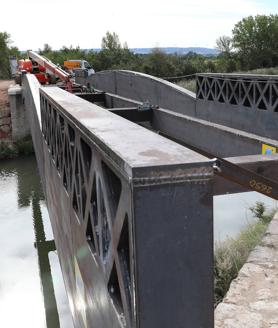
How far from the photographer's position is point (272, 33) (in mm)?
60406

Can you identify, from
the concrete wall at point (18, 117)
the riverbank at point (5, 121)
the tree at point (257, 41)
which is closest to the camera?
the concrete wall at point (18, 117)

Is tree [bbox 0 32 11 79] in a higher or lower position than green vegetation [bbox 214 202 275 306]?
higher

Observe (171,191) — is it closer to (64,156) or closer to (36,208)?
(64,156)

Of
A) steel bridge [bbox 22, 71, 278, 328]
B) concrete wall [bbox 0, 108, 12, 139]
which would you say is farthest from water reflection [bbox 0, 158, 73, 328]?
concrete wall [bbox 0, 108, 12, 139]

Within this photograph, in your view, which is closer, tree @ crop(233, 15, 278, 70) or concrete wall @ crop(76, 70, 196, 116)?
concrete wall @ crop(76, 70, 196, 116)

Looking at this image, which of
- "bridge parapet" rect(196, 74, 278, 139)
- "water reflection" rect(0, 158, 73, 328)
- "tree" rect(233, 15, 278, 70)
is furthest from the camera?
"tree" rect(233, 15, 278, 70)

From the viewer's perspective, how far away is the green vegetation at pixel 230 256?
635 centimetres

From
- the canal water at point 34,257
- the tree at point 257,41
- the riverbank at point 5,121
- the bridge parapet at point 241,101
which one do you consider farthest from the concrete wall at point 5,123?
the tree at point 257,41

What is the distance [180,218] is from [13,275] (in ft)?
42.0

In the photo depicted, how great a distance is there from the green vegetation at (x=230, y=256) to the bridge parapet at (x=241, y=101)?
204 inches

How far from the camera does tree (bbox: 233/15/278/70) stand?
58219mm

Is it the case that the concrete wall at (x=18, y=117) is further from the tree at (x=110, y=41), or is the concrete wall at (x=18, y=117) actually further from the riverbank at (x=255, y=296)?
the tree at (x=110, y=41)

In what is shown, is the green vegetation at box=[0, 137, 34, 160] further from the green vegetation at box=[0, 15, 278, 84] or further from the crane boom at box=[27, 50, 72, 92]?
the green vegetation at box=[0, 15, 278, 84]

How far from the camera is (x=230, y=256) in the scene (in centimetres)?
685
